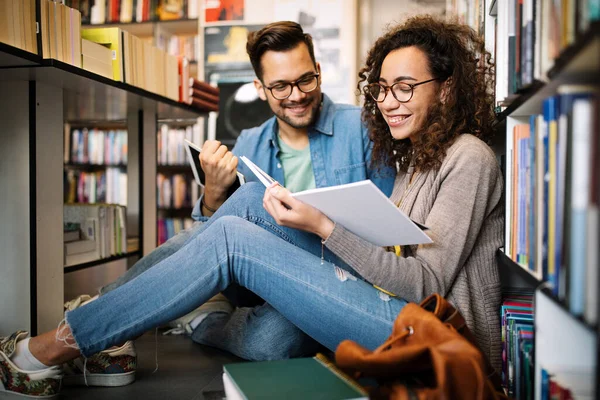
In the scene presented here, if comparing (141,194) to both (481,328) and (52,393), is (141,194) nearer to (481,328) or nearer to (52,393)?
(52,393)

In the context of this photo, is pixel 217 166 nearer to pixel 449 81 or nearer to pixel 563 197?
pixel 449 81

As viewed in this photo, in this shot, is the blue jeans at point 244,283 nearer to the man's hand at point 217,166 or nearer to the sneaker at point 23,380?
the sneaker at point 23,380

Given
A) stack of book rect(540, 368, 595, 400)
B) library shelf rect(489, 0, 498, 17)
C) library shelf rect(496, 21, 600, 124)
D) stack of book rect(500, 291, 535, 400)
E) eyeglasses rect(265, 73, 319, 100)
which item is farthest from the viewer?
eyeglasses rect(265, 73, 319, 100)

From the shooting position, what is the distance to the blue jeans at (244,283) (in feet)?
3.99

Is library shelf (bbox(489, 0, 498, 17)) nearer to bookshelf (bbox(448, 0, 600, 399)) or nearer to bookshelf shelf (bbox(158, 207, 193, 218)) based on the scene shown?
bookshelf (bbox(448, 0, 600, 399))

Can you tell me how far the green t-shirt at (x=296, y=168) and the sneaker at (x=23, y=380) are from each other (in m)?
0.92

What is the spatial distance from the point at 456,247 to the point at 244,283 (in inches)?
18.0

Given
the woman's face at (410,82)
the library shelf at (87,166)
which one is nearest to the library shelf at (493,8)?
the woman's face at (410,82)

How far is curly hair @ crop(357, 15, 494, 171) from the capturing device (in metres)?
1.35

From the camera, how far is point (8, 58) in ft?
5.05

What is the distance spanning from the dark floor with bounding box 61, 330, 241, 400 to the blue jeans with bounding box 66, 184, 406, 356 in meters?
0.26

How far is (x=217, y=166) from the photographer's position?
1.70 meters

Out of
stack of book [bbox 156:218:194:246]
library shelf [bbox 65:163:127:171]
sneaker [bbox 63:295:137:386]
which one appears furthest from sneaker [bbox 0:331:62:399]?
library shelf [bbox 65:163:127:171]

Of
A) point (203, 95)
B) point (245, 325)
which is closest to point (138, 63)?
point (203, 95)
